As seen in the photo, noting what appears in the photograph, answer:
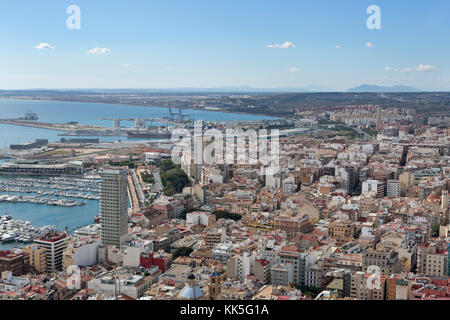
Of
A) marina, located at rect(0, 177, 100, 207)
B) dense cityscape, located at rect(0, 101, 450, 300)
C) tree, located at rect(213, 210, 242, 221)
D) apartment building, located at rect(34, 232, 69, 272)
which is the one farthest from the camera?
marina, located at rect(0, 177, 100, 207)

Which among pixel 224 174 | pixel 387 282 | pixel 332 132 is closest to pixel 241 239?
pixel 387 282

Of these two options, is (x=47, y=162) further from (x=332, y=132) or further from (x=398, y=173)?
(x=332, y=132)

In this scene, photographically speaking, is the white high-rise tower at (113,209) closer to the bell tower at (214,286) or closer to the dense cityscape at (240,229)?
the dense cityscape at (240,229)

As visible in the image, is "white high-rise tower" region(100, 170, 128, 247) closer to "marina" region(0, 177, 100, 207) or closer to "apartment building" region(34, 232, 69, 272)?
"apartment building" region(34, 232, 69, 272)

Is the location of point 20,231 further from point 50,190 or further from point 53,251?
Answer: point 50,190

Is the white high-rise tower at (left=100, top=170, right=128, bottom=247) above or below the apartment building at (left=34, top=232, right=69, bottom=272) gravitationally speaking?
above

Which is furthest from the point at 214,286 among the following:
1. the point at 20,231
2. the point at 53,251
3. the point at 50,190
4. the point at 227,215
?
the point at 50,190

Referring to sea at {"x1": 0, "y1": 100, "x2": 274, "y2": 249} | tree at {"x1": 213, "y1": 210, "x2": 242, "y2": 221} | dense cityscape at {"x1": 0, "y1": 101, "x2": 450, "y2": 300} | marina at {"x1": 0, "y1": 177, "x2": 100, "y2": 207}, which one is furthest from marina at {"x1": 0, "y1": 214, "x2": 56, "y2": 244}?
tree at {"x1": 213, "y1": 210, "x2": 242, "y2": 221}

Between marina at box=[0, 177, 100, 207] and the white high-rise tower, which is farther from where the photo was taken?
marina at box=[0, 177, 100, 207]
